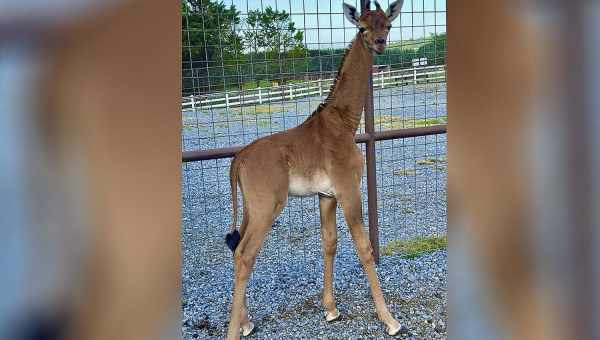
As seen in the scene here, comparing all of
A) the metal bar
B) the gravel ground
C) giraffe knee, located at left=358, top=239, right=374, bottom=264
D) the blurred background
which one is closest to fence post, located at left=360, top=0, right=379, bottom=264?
the metal bar

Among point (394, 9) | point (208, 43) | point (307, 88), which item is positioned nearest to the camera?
point (394, 9)

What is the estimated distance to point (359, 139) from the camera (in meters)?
3.75

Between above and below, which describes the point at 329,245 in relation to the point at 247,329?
above

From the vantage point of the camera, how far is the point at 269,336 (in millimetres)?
3211

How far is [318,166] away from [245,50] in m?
1.83

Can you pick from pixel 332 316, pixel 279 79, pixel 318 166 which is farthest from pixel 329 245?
pixel 279 79

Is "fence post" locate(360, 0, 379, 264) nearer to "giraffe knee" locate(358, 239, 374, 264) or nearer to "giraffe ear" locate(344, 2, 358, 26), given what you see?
"giraffe ear" locate(344, 2, 358, 26)

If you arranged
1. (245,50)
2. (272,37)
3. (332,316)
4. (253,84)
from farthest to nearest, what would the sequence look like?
(253,84), (272,37), (245,50), (332,316)

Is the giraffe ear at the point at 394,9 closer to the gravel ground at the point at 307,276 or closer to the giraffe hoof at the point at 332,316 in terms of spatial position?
the gravel ground at the point at 307,276

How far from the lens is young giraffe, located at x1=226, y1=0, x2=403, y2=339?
2.87 meters
